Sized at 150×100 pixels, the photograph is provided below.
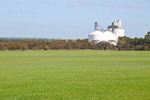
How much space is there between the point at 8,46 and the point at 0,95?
76.7 metres

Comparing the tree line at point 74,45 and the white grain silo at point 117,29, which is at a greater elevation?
the white grain silo at point 117,29

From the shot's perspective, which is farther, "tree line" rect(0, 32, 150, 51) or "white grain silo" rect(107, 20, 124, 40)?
"white grain silo" rect(107, 20, 124, 40)

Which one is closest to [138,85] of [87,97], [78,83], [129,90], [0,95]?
[129,90]

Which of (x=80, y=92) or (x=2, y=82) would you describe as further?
(x=2, y=82)

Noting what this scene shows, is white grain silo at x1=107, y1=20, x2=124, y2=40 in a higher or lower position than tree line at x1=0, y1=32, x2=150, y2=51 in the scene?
higher

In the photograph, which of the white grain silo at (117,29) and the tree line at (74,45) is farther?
the white grain silo at (117,29)

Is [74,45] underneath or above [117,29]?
underneath

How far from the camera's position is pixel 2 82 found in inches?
679

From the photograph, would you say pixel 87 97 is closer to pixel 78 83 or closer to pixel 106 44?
A: pixel 78 83

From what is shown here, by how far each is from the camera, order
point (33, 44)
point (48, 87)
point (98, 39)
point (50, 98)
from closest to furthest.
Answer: point (50, 98) → point (48, 87) → point (33, 44) → point (98, 39)

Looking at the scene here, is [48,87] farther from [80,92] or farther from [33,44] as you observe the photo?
[33,44]

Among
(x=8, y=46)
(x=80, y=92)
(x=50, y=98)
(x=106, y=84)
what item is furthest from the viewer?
(x=8, y=46)

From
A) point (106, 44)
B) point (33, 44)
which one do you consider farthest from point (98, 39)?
point (33, 44)

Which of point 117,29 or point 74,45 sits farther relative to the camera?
point 117,29
